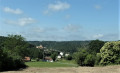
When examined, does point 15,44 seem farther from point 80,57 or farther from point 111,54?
point 111,54

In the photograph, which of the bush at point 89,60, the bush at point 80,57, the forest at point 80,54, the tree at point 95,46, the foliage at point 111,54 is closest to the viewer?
the forest at point 80,54

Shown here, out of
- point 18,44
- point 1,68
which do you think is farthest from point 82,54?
point 18,44

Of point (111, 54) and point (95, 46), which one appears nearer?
point (111, 54)

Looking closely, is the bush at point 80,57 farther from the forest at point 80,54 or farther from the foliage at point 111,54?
the foliage at point 111,54

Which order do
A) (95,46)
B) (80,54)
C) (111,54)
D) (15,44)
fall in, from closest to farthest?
(111,54)
(80,54)
(15,44)
(95,46)

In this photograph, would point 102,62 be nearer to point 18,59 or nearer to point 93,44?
point 18,59

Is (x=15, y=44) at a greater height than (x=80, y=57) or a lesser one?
greater

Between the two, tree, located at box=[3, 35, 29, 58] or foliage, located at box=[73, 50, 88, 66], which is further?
tree, located at box=[3, 35, 29, 58]

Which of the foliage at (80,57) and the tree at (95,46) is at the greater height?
the tree at (95,46)

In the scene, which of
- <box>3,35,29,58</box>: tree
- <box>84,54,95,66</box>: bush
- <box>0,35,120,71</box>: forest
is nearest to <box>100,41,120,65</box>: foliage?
<box>0,35,120,71</box>: forest

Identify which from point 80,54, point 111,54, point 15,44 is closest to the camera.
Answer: point 111,54

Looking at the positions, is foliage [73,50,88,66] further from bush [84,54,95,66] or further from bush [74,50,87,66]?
bush [84,54,95,66]

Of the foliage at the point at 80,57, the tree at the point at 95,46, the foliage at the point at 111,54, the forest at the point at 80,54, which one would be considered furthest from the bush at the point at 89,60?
the tree at the point at 95,46

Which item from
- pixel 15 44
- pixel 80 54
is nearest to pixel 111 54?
pixel 80 54
